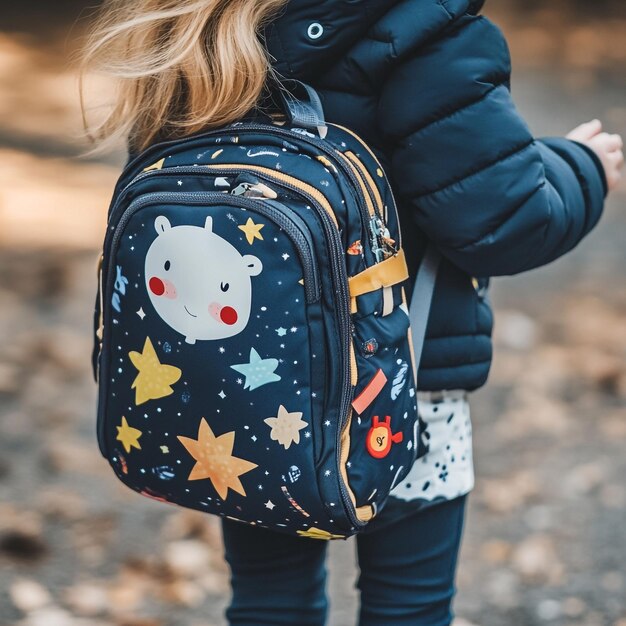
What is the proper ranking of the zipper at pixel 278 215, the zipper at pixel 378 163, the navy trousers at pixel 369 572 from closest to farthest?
1. the zipper at pixel 278 215
2. the zipper at pixel 378 163
3. the navy trousers at pixel 369 572

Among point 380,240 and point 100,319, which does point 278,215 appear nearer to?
point 380,240

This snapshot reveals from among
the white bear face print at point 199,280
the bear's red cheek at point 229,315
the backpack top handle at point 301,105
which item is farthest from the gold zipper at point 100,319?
the backpack top handle at point 301,105

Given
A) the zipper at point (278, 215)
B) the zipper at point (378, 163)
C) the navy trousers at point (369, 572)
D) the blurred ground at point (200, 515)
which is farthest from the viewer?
the blurred ground at point (200, 515)

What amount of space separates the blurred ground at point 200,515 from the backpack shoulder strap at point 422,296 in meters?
0.74

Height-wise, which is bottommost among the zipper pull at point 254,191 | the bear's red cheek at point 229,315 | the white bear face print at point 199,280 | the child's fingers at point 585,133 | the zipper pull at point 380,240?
the bear's red cheek at point 229,315

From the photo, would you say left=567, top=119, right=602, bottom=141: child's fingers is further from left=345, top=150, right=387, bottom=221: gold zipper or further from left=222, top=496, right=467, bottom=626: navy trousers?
left=222, top=496, right=467, bottom=626: navy trousers

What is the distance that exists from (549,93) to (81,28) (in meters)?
4.09

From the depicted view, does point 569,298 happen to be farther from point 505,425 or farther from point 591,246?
point 505,425

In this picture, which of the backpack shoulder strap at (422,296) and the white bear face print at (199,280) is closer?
the white bear face print at (199,280)

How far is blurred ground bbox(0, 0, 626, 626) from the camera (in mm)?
2652

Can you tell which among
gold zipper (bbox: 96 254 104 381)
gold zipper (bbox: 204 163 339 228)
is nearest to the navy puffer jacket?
gold zipper (bbox: 204 163 339 228)

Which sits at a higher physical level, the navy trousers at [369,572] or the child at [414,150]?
the child at [414,150]

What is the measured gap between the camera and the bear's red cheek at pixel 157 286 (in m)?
1.53

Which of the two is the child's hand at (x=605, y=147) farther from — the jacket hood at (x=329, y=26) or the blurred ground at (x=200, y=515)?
the blurred ground at (x=200, y=515)
